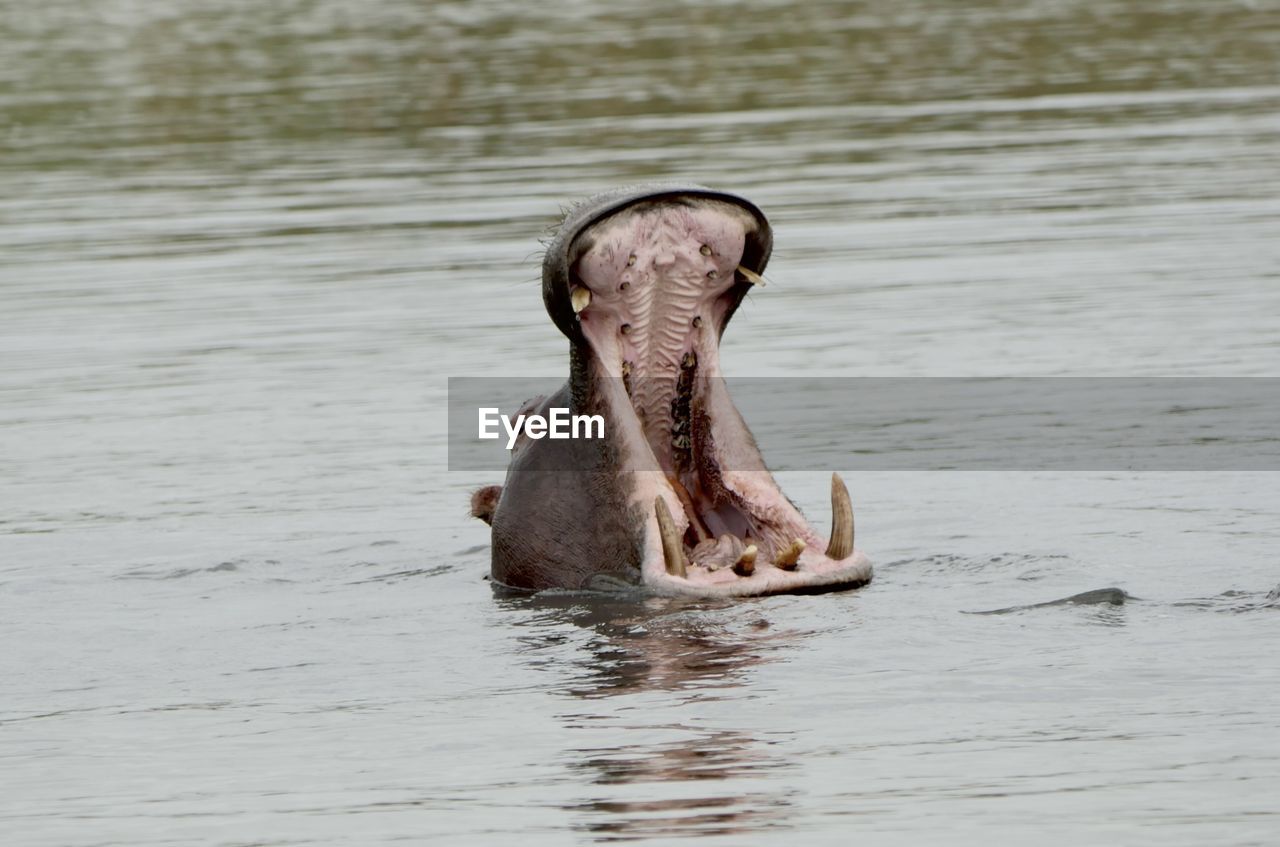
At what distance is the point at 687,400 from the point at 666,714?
166 centimetres

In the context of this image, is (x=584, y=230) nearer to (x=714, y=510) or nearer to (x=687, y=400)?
(x=687, y=400)

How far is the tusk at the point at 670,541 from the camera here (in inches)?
292

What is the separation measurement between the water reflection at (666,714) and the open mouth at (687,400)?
21 cm

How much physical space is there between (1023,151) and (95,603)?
1303 cm

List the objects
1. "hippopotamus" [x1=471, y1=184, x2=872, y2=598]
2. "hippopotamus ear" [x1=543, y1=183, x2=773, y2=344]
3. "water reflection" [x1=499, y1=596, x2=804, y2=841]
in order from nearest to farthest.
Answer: "water reflection" [x1=499, y1=596, x2=804, y2=841]
"hippopotamus ear" [x1=543, y1=183, x2=773, y2=344]
"hippopotamus" [x1=471, y1=184, x2=872, y2=598]

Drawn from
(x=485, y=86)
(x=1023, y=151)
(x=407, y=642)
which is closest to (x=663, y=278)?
(x=407, y=642)

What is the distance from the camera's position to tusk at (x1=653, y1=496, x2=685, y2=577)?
7422 millimetres

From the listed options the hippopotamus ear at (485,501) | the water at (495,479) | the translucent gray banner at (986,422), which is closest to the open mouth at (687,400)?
the water at (495,479)

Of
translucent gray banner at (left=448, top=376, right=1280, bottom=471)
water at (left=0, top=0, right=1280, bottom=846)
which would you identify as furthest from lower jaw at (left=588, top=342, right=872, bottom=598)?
translucent gray banner at (left=448, top=376, right=1280, bottom=471)

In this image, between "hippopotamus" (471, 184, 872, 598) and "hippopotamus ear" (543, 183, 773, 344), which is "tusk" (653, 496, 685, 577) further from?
"hippopotamus ear" (543, 183, 773, 344)

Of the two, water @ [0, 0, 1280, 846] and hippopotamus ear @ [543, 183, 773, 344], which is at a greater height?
hippopotamus ear @ [543, 183, 773, 344]

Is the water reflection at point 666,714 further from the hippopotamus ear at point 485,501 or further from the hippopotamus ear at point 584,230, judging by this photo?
the hippopotamus ear at point 584,230

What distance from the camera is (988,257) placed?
610 inches

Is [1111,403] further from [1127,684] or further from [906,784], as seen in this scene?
[906,784]
